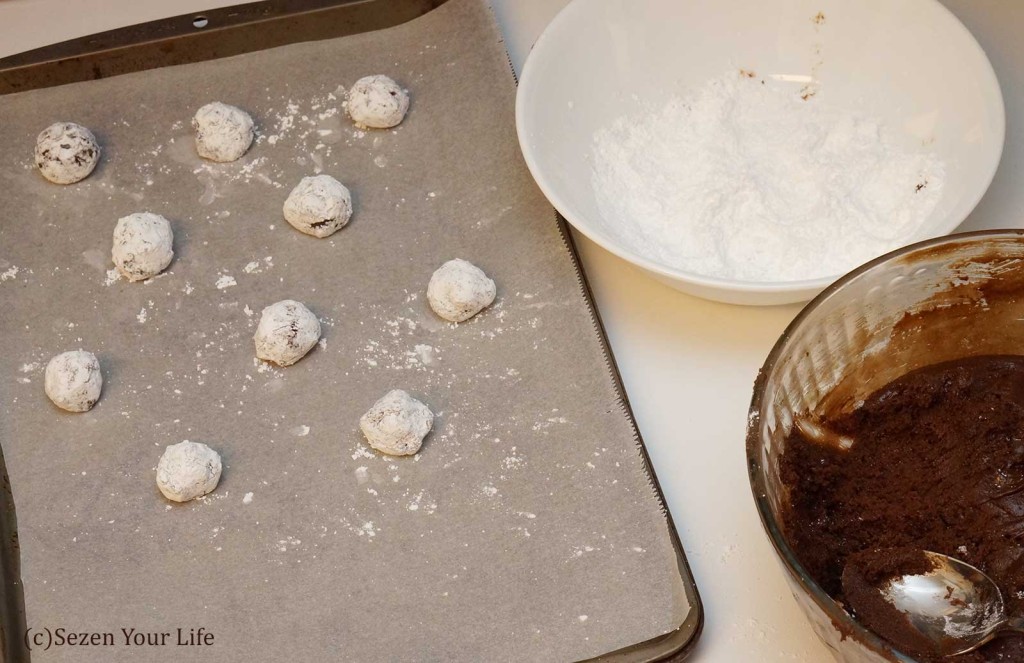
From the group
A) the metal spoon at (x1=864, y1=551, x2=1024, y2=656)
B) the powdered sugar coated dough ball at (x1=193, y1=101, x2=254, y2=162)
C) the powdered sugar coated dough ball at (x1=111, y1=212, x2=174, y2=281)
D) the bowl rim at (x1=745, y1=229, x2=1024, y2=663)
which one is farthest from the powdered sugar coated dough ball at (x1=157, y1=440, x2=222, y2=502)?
the metal spoon at (x1=864, y1=551, x2=1024, y2=656)

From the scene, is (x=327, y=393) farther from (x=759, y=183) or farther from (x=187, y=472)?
(x=759, y=183)

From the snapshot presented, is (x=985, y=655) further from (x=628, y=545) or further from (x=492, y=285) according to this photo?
→ (x=492, y=285)

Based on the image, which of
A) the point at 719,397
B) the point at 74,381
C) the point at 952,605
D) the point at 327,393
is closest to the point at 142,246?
the point at 74,381

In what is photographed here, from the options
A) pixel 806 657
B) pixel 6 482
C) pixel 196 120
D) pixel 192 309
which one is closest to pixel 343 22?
pixel 196 120

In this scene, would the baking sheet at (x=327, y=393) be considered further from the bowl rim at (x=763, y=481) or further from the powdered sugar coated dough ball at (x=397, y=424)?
the bowl rim at (x=763, y=481)

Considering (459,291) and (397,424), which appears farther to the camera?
(459,291)

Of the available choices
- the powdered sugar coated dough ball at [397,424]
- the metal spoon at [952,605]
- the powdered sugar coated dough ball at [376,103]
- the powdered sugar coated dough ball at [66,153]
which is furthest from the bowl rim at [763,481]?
the powdered sugar coated dough ball at [66,153]

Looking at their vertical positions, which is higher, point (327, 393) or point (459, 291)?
point (459, 291)

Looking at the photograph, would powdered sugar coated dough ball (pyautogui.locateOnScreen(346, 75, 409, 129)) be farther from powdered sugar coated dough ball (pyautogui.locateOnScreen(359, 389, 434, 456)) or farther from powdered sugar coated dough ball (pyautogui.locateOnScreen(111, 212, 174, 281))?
powdered sugar coated dough ball (pyautogui.locateOnScreen(359, 389, 434, 456))
